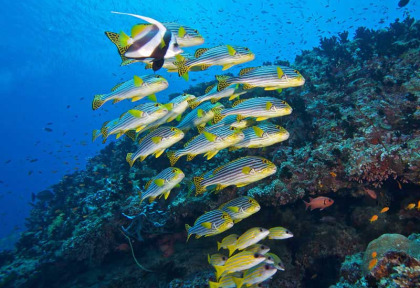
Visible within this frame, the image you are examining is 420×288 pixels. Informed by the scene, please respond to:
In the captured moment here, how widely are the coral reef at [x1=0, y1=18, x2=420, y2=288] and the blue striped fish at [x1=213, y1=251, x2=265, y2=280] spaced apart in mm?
1592

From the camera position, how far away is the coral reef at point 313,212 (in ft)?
17.0

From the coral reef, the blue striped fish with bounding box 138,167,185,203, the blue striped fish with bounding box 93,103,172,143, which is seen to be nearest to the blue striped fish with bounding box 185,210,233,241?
the blue striped fish with bounding box 138,167,185,203

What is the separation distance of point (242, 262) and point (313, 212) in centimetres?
351

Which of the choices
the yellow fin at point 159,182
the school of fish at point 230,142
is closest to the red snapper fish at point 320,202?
the school of fish at point 230,142

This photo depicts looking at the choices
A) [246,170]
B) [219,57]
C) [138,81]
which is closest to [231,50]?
[219,57]

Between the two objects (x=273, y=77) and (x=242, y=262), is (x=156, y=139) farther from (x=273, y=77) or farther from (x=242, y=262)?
(x=242, y=262)

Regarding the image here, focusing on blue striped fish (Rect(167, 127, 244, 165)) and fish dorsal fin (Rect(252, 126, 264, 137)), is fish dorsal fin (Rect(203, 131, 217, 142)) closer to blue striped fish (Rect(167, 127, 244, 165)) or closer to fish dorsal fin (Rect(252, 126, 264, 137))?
blue striped fish (Rect(167, 127, 244, 165))

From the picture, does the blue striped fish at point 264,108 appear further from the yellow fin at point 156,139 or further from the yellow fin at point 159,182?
the yellow fin at point 159,182

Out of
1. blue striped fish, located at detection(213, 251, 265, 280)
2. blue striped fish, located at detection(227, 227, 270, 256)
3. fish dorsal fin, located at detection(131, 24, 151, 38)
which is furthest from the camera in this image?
blue striped fish, located at detection(227, 227, 270, 256)

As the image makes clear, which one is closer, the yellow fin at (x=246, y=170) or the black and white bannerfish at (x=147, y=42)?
the black and white bannerfish at (x=147, y=42)

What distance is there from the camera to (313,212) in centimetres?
634

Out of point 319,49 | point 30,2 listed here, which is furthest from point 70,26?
point 319,49

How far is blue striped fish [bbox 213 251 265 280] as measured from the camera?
3.73m

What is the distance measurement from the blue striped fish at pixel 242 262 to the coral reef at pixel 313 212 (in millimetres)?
1592
